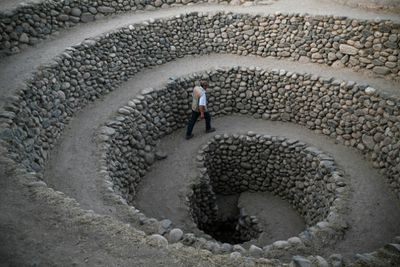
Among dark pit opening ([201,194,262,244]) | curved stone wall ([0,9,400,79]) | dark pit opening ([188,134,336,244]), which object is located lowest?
dark pit opening ([201,194,262,244])

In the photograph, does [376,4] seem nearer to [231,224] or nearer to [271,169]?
[271,169]

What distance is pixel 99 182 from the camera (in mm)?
9391

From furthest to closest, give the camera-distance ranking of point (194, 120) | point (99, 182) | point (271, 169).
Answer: point (271, 169) → point (194, 120) → point (99, 182)

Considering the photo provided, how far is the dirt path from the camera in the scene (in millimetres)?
9273

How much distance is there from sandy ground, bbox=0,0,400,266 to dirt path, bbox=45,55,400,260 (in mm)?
25

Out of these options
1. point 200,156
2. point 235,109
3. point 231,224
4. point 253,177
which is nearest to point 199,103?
point 200,156

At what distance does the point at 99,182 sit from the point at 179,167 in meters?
3.62

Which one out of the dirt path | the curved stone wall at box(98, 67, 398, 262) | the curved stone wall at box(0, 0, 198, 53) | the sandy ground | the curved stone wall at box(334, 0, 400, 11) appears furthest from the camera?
the curved stone wall at box(334, 0, 400, 11)

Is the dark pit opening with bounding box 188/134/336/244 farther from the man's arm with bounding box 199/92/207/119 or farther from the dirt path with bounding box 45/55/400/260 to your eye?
the man's arm with bounding box 199/92/207/119

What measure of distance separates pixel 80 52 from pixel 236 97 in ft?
18.1

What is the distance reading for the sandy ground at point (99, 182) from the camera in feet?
19.3

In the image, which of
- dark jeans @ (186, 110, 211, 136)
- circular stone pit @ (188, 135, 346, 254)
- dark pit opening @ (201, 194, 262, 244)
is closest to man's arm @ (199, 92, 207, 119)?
dark jeans @ (186, 110, 211, 136)

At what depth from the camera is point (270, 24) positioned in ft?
46.2

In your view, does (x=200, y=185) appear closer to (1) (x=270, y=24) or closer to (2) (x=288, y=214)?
(2) (x=288, y=214)
